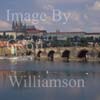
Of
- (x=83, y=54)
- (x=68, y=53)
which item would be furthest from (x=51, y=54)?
(x=83, y=54)

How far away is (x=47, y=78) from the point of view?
4.34 metres

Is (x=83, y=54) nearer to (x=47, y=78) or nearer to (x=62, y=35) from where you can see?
(x=62, y=35)

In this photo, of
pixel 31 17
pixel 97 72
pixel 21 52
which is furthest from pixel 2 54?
pixel 97 72

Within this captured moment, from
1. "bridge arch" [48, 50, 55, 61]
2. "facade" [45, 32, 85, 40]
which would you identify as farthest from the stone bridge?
"facade" [45, 32, 85, 40]

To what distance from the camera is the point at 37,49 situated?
181 inches

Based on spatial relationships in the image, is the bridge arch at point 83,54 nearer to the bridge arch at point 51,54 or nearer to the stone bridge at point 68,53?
the stone bridge at point 68,53

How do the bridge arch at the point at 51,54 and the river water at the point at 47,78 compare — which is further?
the bridge arch at the point at 51,54

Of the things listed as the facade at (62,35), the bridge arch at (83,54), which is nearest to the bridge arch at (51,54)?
the facade at (62,35)

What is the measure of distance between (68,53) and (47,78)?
0.42 metres

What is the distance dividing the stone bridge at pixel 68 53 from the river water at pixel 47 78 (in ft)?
0.23

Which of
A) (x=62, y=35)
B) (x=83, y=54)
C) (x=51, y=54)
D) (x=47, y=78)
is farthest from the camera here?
(x=83, y=54)

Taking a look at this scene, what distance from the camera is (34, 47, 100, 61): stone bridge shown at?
4578mm

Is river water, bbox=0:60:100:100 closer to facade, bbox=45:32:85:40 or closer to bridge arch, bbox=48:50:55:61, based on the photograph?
bridge arch, bbox=48:50:55:61

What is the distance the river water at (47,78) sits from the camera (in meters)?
4.36
